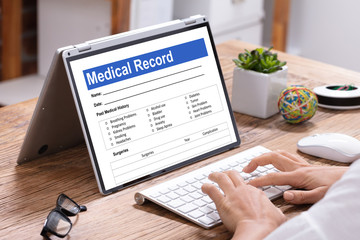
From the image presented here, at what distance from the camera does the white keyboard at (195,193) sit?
3.53ft

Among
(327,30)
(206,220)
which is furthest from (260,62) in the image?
(327,30)

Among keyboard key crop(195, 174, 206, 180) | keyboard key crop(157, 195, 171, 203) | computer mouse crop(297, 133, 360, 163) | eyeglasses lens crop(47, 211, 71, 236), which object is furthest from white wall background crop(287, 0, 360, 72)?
eyeglasses lens crop(47, 211, 71, 236)

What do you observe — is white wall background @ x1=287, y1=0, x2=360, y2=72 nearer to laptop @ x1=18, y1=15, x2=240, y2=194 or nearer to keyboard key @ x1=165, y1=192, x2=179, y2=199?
laptop @ x1=18, y1=15, x2=240, y2=194

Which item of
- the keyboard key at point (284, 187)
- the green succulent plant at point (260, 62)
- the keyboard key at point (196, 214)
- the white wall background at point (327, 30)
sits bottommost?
the white wall background at point (327, 30)

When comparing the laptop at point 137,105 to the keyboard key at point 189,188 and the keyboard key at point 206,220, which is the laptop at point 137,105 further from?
the keyboard key at point 206,220

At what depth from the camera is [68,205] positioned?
110 cm

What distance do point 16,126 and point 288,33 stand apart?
2.77 m

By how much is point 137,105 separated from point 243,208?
0.34 meters

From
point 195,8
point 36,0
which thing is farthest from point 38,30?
point 195,8

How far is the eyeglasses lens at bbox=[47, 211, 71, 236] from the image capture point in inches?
40.2

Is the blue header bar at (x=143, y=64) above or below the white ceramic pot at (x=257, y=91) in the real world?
above

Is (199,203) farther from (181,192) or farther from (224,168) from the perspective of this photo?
(224,168)

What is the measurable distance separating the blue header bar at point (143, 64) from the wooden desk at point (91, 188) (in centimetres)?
20

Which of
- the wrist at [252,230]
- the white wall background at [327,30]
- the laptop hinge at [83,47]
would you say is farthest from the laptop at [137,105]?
the white wall background at [327,30]
